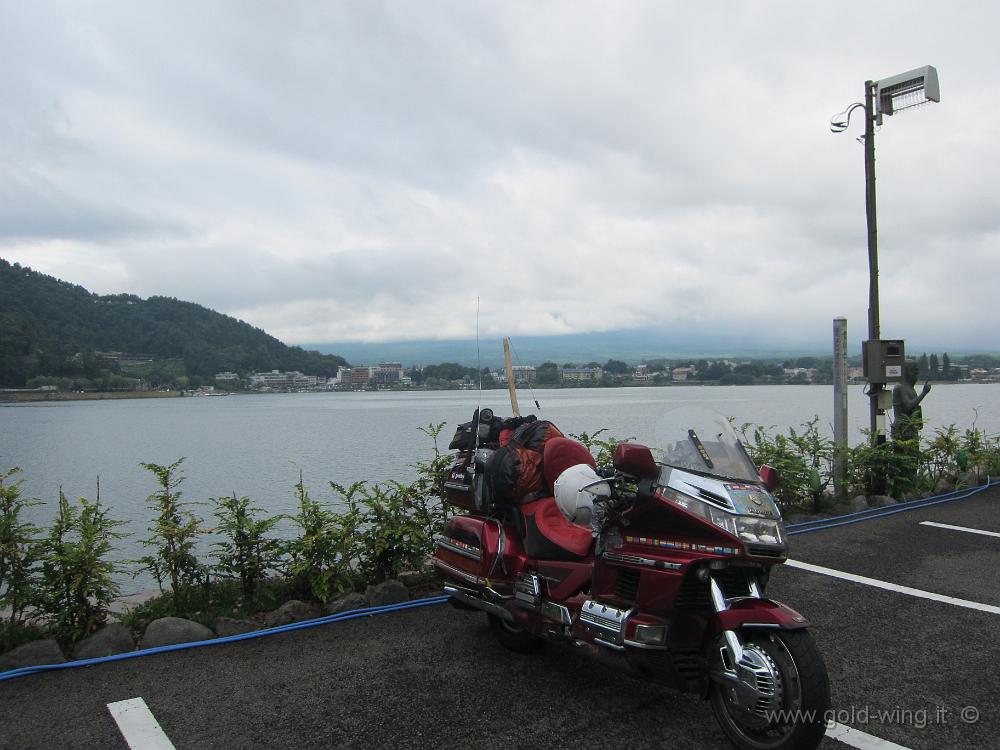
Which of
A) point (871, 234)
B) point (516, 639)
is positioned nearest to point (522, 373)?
point (516, 639)

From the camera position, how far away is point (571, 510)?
3539 mm

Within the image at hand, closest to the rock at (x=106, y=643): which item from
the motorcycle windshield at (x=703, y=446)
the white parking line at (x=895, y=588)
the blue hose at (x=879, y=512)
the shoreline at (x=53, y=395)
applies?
the motorcycle windshield at (x=703, y=446)

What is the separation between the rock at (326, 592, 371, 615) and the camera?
4.70 metres

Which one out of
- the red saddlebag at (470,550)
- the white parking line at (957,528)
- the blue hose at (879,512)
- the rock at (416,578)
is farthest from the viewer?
the blue hose at (879,512)

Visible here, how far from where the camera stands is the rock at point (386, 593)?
484 cm

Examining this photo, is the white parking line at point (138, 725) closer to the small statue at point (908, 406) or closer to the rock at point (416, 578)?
the rock at point (416, 578)

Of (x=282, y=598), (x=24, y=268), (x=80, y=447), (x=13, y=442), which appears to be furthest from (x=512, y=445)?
(x=24, y=268)

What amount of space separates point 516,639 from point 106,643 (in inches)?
89.6

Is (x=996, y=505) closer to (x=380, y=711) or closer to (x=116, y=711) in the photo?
(x=380, y=711)

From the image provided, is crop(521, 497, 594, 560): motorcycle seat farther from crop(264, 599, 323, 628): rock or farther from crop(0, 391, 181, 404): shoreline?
crop(0, 391, 181, 404): shoreline

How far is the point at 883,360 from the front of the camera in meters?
8.86

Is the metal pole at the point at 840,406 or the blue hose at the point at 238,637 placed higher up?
the metal pole at the point at 840,406

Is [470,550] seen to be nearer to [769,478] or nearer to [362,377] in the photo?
[769,478]

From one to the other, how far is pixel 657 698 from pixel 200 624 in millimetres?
2685
